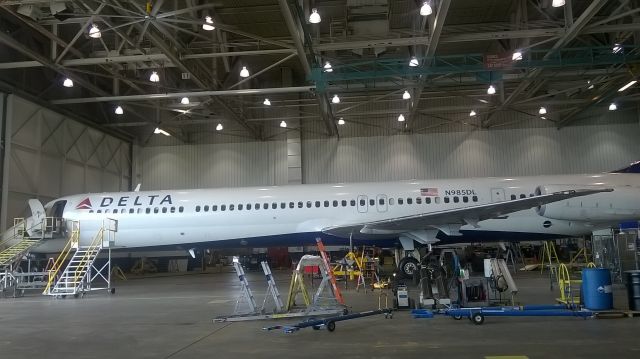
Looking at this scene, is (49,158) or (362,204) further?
(49,158)

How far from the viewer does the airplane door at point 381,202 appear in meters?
18.2

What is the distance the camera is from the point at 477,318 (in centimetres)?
801

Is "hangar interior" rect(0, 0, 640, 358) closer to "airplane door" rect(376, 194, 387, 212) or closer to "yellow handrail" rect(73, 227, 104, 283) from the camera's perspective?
"yellow handrail" rect(73, 227, 104, 283)

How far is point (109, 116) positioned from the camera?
31.0 m

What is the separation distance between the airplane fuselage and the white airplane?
4 cm

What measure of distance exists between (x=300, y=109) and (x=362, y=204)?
15.2 metres

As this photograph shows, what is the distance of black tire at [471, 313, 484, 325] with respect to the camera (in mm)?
7969

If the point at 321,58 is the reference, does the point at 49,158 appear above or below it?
below

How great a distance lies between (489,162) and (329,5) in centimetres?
1691

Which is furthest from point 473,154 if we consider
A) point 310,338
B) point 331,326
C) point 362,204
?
point 310,338

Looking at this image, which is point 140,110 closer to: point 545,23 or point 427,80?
point 427,80

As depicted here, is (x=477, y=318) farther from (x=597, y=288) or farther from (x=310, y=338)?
(x=310, y=338)

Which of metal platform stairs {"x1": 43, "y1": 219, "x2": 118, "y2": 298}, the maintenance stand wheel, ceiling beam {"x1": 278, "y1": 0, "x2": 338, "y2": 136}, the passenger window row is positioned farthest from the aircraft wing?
metal platform stairs {"x1": 43, "y1": 219, "x2": 118, "y2": 298}

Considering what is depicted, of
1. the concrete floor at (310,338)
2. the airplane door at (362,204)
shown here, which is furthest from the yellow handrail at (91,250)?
the airplane door at (362,204)
